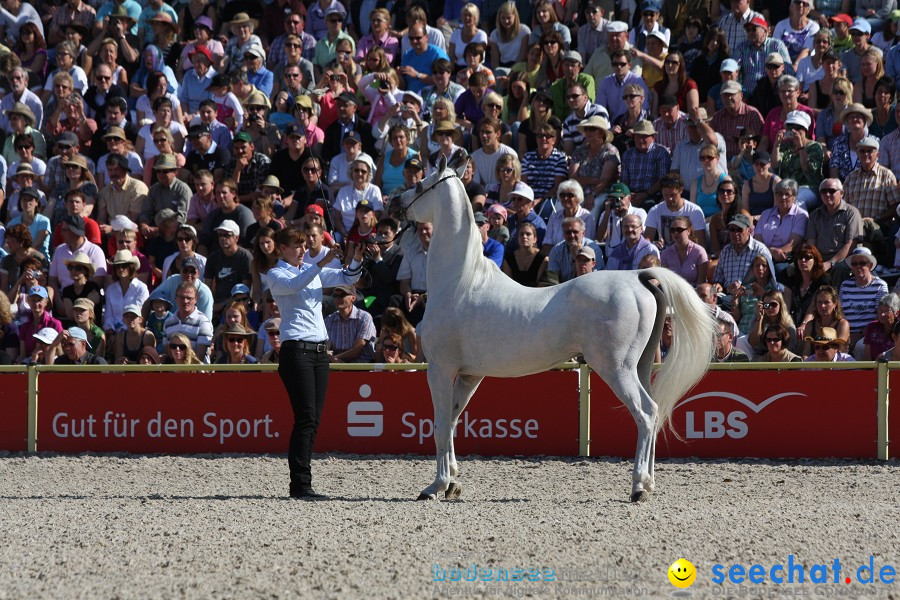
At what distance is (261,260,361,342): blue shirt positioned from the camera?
31.3 feet

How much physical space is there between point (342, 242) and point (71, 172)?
388 centimetres

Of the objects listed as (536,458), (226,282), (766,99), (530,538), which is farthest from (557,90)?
(530,538)

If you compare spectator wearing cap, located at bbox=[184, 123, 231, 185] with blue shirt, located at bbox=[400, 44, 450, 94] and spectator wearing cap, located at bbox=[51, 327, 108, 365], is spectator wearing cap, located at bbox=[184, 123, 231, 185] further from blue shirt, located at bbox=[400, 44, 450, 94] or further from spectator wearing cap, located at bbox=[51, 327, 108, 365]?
spectator wearing cap, located at bbox=[51, 327, 108, 365]

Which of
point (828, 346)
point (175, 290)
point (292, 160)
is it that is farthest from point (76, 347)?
point (828, 346)

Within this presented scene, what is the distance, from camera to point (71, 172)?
54.8 ft

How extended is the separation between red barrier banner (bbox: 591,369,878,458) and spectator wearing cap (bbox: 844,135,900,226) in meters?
2.67

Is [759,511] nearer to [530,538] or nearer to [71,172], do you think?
[530,538]

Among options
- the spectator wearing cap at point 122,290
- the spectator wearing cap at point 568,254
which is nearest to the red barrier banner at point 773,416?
the spectator wearing cap at point 568,254

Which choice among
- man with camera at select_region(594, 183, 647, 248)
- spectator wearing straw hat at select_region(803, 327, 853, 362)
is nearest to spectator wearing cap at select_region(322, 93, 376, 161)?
man with camera at select_region(594, 183, 647, 248)

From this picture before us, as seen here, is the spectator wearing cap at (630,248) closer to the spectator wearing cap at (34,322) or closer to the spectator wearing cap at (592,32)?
the spectator wearing cap at (592,32)

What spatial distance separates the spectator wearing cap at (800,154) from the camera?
14.4 meters

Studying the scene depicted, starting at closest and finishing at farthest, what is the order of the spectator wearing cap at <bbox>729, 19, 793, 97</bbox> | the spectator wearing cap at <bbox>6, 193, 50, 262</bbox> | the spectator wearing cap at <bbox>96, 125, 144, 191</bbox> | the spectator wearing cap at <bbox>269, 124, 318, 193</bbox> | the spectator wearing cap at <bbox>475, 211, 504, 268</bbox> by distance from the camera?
the spectator wearing cap at <bbox>475, 211, 504, 268</bbox>
the spectator wearing cap at <bbox>729, 19, 793, 97</bbox>
the spectator wearing cap at <bbox>6, 193, 50, 262</bbox>
the spectator wearing cap at <bbox>269, 124, 318, 193</bbox>
the spectator wearing cap at <bbox>96, 125, 144, 191</bbox>

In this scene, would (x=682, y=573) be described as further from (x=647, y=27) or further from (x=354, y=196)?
(x=647, y=27)

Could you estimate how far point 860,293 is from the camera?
12734 millimetres
